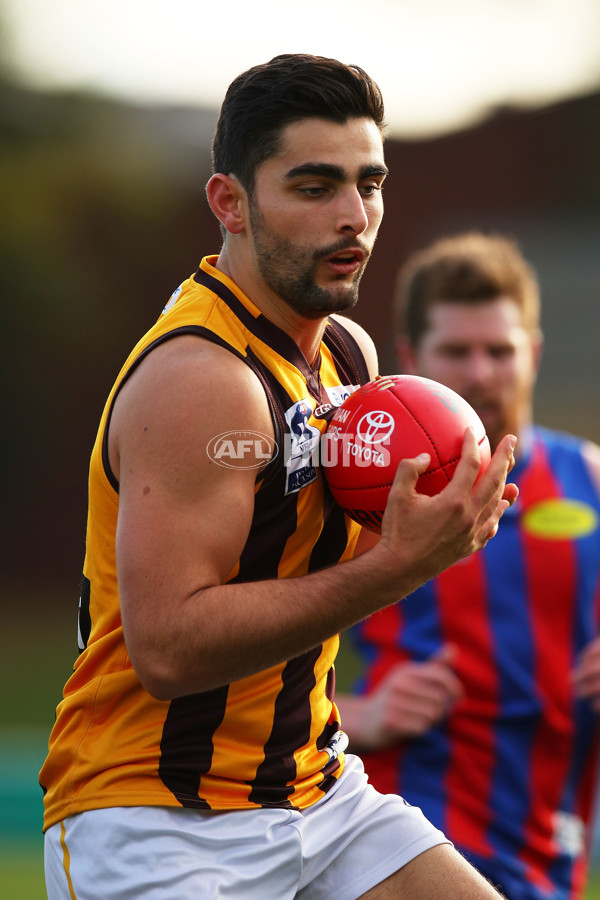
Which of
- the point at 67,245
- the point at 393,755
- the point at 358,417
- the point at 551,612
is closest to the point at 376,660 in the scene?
the point at 393,755

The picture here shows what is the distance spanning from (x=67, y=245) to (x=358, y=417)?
17.4 meters

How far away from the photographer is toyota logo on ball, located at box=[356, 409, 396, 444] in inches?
114

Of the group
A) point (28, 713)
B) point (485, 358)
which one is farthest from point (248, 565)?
point (28, 713)

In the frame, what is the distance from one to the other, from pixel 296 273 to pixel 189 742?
1.17m

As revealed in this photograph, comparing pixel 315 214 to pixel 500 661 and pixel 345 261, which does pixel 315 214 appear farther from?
pixel 500 661

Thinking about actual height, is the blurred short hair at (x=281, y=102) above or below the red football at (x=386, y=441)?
above

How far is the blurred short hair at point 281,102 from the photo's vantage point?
2.96 m

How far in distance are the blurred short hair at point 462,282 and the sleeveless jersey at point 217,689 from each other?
1.93 m

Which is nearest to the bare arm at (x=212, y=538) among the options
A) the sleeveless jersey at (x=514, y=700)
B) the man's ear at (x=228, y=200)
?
the man's ear at (x=228, y=200)

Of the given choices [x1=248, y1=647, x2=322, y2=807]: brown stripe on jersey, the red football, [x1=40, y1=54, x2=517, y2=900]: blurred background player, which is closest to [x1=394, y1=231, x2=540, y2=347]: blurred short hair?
[x1=40, y1=54, x2=517, y2=900]: blurred background player

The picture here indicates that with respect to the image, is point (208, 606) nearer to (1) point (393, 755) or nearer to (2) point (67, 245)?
(1) point (393, 755)

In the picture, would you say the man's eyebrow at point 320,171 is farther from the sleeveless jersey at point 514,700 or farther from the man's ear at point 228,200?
the sleeveless jersey at point 514,700

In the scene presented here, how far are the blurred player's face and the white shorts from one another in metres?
1.89

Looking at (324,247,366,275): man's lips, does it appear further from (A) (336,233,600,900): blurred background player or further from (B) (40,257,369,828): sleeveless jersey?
(A) (336,233,600,900): blurred background player
